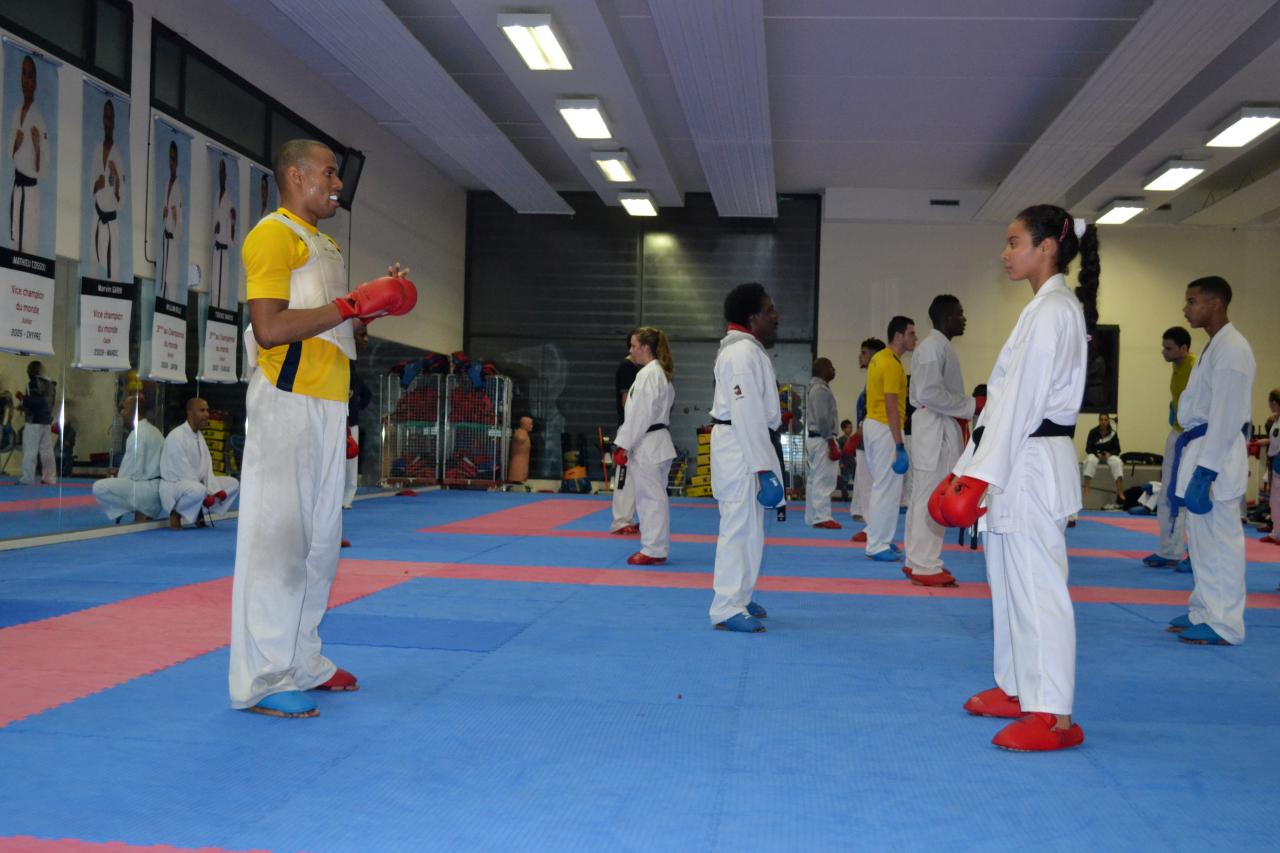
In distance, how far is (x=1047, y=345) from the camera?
343cm

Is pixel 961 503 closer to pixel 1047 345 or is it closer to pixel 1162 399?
pixel 1047 345

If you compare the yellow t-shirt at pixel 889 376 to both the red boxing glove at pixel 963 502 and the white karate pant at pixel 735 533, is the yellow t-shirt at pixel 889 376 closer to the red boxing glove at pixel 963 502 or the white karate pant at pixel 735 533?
the white karate pant at pixel 735 533

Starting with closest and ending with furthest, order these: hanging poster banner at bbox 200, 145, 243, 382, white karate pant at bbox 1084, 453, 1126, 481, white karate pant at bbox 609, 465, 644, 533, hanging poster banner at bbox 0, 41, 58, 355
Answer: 1. hanging poster banner at bbox 0, 41, 58, 355
2. white karate pant at bbox 609, 465, 644, 533
3. hanging poster banner at bbox 200, 145, 243, 382
4. white karate pant at bbox 1084, 453, 1126, 481

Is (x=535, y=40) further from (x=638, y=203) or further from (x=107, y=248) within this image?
(x=638, y=203)

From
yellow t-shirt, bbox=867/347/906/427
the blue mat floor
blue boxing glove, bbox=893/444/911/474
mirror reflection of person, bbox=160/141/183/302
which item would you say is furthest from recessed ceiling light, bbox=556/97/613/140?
the blue mat floor

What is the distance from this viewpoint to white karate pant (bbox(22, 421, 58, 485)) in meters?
7.78

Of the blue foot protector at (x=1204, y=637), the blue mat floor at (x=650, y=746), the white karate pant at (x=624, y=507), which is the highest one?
the white karate pant at (x=624, y=507)

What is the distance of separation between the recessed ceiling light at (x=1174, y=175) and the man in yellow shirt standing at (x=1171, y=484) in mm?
5605

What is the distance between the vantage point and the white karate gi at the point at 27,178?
7324mm

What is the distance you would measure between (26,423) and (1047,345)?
698 cm

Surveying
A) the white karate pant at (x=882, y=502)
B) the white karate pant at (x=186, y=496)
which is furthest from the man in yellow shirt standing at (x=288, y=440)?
the white karate pant at (x=186, y=496)

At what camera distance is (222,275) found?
10320 millimetres

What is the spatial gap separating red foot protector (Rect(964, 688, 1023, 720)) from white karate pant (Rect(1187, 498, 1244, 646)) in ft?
6.76

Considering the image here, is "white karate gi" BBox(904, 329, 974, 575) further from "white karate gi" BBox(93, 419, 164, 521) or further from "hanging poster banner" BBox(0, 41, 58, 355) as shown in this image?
"white karate gi" BBox(93, 419, 164, 521)
